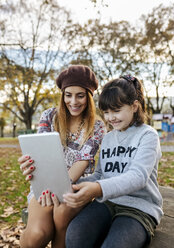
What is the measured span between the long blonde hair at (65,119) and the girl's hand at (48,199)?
2.16ft

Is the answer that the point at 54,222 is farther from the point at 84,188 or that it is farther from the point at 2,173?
the point at 2,173

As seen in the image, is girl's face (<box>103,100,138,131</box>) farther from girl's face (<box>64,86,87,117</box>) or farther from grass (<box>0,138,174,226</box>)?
grass (<box>0,138,174,226</box>)

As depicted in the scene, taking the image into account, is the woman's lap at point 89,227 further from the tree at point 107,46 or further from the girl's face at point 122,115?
the tree at point 107,46

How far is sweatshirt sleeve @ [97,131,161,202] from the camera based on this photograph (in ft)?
4.16

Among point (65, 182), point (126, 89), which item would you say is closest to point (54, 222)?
point (65, 182)

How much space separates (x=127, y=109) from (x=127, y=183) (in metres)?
0.53

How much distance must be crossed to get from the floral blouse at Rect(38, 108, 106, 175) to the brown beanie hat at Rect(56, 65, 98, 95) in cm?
34

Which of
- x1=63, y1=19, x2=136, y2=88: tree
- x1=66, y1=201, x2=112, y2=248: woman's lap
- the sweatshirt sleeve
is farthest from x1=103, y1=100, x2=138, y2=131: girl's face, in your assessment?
x1=63, y1=19, x2=136, y2=88: tree

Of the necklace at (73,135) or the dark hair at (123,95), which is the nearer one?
the dark hair at (123,95)

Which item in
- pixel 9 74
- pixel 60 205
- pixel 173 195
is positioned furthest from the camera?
pixel 9 74

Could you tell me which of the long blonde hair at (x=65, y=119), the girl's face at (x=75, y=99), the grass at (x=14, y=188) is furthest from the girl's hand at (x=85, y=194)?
the grass at (x=14, y=188)

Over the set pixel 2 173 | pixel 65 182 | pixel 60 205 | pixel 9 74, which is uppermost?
pixel 9 74

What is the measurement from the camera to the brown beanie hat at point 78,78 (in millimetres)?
2031

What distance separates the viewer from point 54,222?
162 cm
